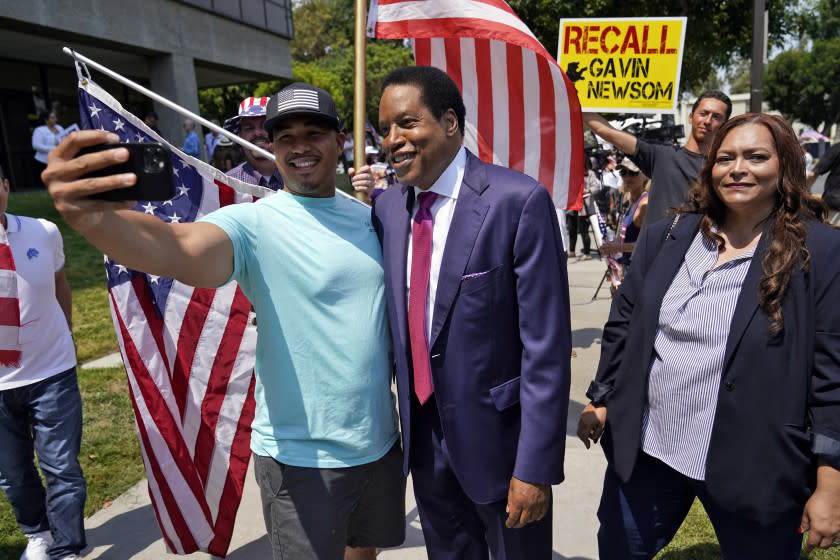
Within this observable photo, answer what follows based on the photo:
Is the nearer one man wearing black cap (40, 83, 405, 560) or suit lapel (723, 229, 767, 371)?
suit lapel (723, 229, 767, 371)

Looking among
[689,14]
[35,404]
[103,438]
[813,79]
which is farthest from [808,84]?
[35,404]

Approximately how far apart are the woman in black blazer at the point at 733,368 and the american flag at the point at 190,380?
5.51 ft

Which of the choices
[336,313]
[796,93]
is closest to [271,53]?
[336,313]

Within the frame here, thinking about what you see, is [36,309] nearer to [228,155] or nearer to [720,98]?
[720,98]

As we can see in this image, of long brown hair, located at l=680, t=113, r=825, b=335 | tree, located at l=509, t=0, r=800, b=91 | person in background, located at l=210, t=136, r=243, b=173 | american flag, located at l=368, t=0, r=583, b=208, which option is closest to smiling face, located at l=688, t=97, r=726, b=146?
american flag, located at l=368, t=0, r=583, b=208

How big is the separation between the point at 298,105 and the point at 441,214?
59cm

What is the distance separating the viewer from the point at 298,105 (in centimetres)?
206

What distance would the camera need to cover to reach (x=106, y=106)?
281cm

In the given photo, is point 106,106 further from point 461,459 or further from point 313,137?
point 461,459

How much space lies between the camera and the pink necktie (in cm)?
203

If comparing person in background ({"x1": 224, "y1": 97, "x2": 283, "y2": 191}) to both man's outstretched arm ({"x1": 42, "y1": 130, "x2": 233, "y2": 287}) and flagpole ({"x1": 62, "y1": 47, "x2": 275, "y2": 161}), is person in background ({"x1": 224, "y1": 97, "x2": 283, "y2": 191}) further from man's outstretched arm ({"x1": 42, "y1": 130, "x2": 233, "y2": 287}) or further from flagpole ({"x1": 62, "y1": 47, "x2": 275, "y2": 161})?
man's outstretched arm ({"x1": 42, "y1": 130, "x2": 233, "y2": 287})

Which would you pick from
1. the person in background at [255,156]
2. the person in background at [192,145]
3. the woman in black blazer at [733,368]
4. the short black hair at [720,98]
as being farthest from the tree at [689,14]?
the woman in black blazer at [733,368]

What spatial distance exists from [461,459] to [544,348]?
462 millimetres

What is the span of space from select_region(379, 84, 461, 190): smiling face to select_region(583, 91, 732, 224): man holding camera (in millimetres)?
2339
